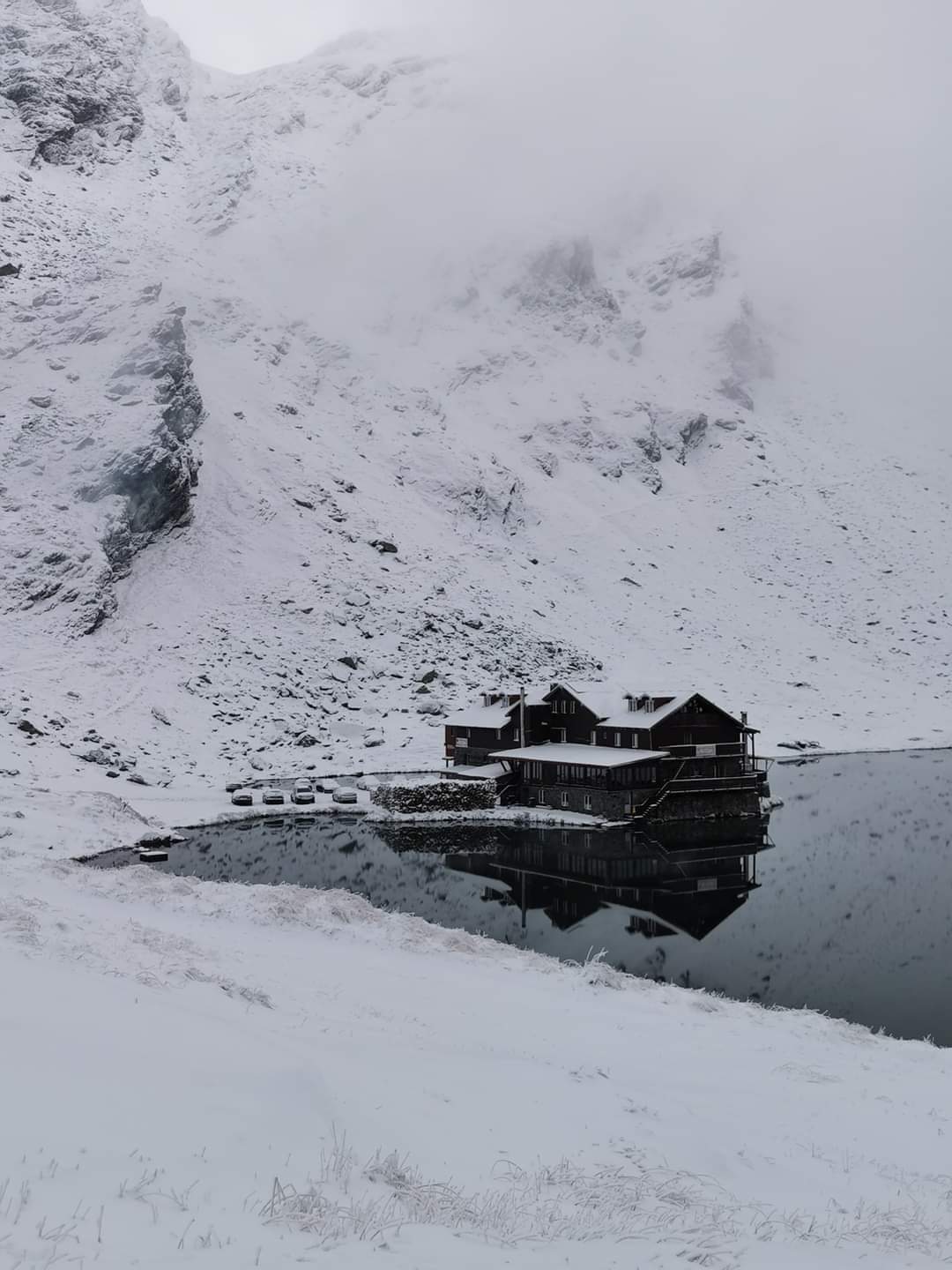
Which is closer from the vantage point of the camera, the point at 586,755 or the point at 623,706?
the point at 586,755

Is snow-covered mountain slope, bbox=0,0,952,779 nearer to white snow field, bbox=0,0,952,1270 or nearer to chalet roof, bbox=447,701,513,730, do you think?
white snow field, bbox=0,0,952,1270

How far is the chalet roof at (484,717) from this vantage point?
58.5 metres

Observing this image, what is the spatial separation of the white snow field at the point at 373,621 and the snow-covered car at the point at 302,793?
15.4 feet

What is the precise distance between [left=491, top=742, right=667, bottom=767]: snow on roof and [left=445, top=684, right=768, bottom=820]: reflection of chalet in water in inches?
2.5

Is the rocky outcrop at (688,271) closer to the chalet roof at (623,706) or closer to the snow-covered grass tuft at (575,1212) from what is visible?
the chalet roof at (623,706)

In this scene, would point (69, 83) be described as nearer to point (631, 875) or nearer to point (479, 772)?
point (479, 772)

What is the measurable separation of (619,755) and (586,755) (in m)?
2.18

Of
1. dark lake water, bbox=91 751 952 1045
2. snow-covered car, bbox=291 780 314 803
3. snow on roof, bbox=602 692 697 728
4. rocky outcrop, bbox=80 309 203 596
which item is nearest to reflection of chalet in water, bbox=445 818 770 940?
dark lake water, bbox=91 751 952 1045

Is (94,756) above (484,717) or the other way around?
the other way around

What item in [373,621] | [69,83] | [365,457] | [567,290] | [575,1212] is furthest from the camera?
[567,290]

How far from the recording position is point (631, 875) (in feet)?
121

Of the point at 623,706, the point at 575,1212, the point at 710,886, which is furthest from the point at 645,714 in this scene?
the point at 575,1212

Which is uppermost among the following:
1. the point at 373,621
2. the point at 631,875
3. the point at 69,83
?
the point at 69,83

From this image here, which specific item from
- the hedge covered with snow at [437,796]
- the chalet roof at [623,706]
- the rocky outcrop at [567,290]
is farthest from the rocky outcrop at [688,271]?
the hedge covered with snow at [437,796]
